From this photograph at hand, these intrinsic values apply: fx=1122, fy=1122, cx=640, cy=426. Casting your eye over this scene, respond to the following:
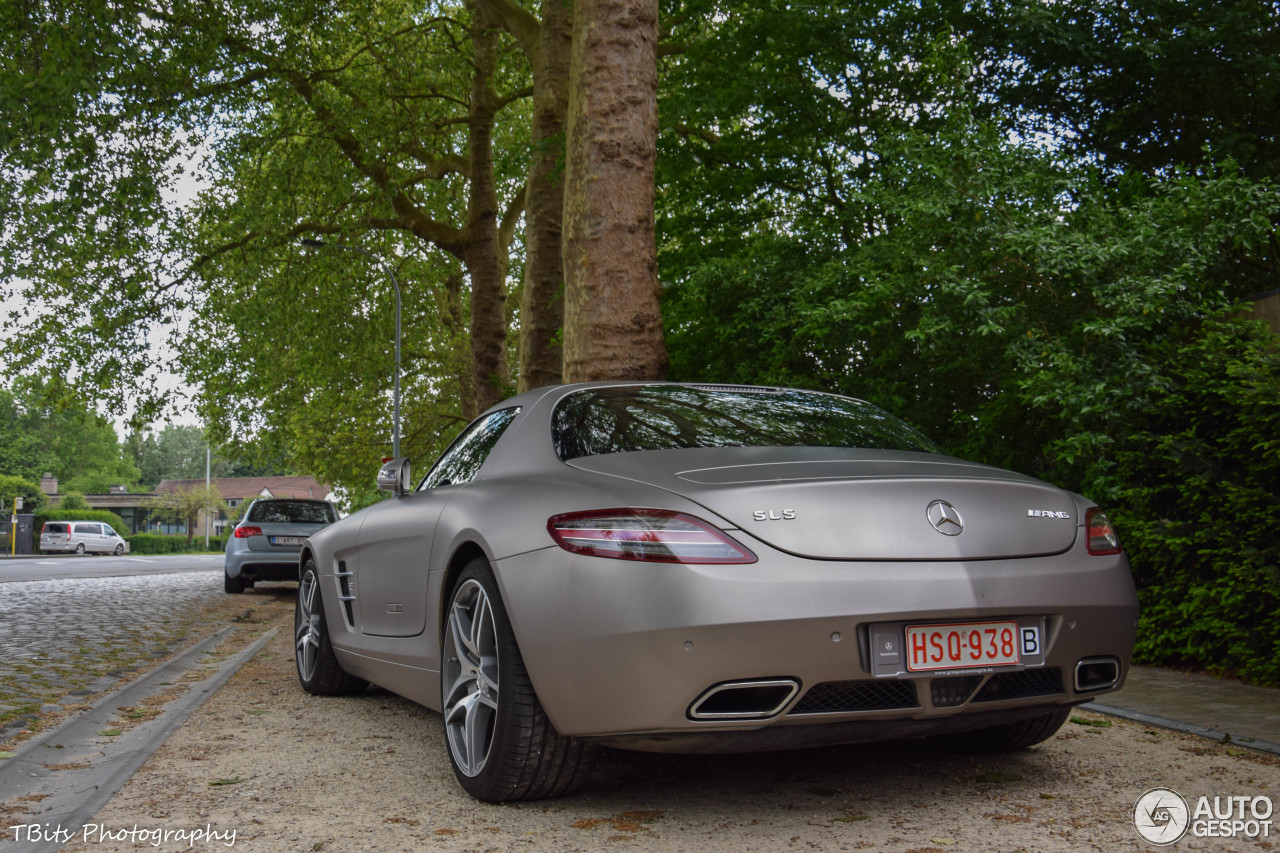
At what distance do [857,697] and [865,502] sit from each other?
56 cm

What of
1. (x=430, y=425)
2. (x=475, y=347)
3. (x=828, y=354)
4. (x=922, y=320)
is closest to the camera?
(x=922, y=320)

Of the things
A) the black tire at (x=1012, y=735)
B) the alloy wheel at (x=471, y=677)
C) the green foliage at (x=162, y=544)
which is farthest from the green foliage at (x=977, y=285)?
the green foliage at (x=162, y=544)

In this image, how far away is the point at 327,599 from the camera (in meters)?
5.96

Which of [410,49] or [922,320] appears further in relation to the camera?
[410,49]

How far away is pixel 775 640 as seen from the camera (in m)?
3.10

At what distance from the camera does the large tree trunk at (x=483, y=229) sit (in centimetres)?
2092

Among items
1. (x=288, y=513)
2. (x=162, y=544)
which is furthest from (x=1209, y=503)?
(x=162, y=544)

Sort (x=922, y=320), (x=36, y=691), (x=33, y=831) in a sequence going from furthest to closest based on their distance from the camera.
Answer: (x=922, y=320), (x=36, y=691), (x=33, y=831)

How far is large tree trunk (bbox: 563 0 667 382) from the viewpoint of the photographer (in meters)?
8.38

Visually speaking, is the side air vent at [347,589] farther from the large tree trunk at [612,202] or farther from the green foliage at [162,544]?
the green foliage at [162,544]

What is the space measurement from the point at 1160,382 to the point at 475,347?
16175mm

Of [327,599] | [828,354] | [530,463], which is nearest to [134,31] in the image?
[828,354]

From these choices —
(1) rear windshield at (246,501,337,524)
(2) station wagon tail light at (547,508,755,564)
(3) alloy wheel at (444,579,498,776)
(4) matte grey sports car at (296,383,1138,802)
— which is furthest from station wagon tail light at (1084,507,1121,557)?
(1) rear windshield at (246,501,337,524)

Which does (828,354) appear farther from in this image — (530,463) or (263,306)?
(263,306)
